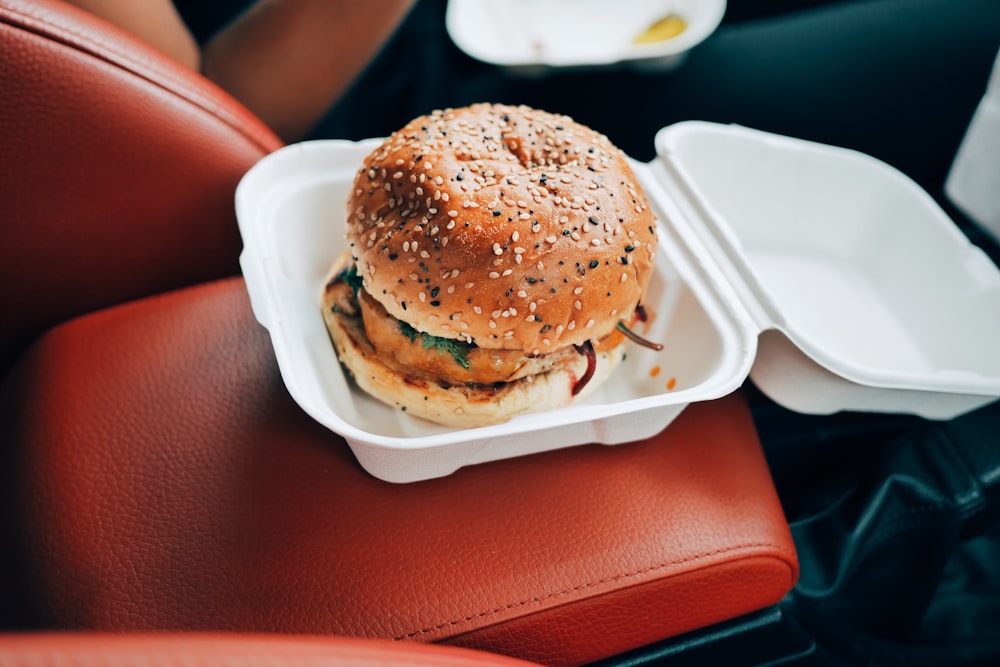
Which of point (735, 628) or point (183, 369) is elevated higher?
point (183, 369)

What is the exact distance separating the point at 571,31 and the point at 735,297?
3.80ft

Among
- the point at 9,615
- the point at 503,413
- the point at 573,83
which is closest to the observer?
the point at 9,615

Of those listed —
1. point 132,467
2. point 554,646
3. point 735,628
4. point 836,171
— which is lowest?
point 735,628

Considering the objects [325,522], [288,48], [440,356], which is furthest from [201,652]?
[288,48]

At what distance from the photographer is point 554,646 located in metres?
0.94

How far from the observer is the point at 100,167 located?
1087 millimetres

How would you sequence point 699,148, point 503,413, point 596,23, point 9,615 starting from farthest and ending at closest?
point 596,23 < point 699,148 < point 503,413 < point 9,615

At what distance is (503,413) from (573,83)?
1042mm

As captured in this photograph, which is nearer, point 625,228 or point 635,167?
point 625,228

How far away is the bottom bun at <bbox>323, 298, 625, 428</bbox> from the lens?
1.04 metres

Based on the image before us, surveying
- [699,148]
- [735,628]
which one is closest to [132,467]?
[735,628]

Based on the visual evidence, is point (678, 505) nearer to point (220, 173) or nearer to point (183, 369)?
point (183, 369)

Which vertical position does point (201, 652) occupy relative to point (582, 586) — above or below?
above

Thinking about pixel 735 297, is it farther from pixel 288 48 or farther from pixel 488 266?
pixel 288 48
